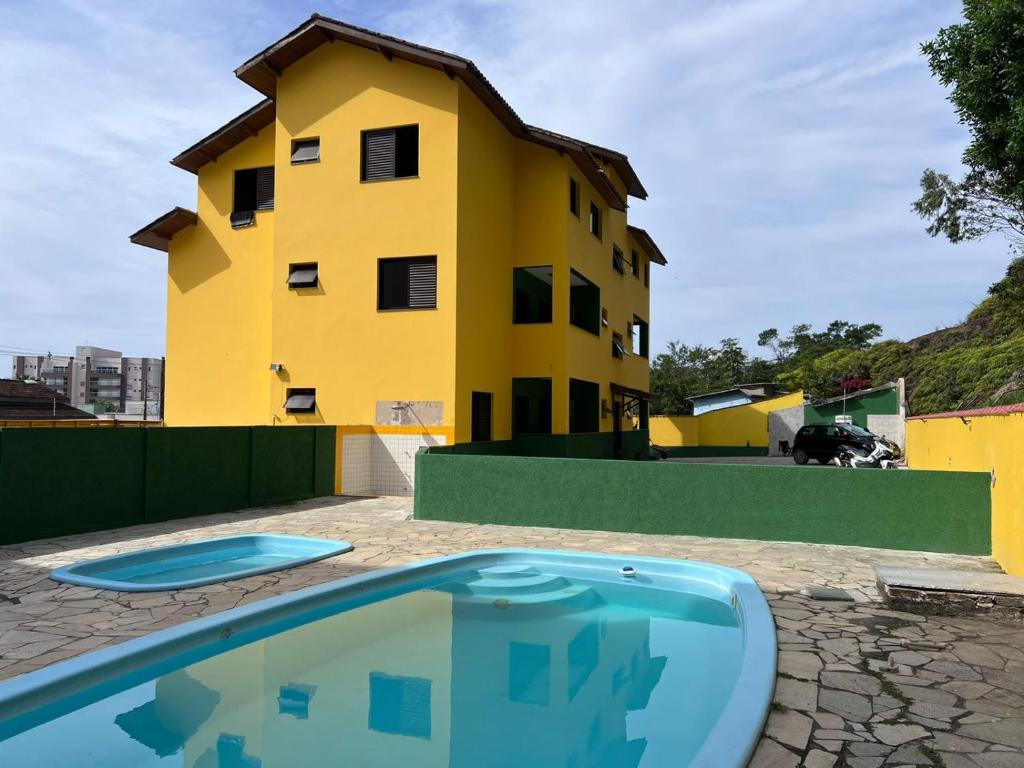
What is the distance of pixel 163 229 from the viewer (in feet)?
60.1

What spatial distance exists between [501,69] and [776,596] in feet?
45.1

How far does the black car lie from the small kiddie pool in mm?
20034

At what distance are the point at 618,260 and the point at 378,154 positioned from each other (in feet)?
36.4

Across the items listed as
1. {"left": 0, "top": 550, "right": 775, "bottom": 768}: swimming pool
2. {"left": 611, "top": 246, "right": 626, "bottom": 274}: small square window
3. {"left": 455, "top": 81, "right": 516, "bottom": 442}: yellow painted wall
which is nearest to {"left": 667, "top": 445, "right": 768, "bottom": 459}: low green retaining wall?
{"left": 611, "top": 246, "right": 626, "bottom": 274}: small square window

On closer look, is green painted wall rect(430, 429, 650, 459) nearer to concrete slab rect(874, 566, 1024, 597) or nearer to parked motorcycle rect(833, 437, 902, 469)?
concrete slab rect(874, 566, 1024, 597)

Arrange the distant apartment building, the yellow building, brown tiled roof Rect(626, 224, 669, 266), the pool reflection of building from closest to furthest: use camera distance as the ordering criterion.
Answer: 1. the pool reflection of building
2. the yellow building
3. brown tiled roof Rect(626, 224, 669, 266)
4. the distant apartment building

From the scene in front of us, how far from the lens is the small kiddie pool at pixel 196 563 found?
7.20 m

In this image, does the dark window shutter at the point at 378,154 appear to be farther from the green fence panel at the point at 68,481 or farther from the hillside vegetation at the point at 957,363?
the hillside vegetation at the point at 957,363

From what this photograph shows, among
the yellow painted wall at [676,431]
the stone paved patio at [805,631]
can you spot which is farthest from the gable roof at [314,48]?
the yellow painted wall at [676,431]

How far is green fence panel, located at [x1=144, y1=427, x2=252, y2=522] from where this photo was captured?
36.8ft

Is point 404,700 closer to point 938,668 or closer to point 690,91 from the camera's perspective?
point 938,668

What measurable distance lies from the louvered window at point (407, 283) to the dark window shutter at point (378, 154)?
212cm

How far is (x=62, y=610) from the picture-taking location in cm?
611

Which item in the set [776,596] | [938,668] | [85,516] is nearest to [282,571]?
[85,516]
